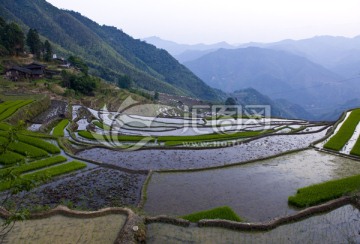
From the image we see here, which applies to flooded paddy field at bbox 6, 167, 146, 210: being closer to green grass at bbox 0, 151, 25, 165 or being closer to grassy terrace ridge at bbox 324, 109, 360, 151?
green grass at bbox 0, 151, 25, 165

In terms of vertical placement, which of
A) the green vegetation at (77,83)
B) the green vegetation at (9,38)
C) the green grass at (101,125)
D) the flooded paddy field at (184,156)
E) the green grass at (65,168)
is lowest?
the green grass at (65,168)

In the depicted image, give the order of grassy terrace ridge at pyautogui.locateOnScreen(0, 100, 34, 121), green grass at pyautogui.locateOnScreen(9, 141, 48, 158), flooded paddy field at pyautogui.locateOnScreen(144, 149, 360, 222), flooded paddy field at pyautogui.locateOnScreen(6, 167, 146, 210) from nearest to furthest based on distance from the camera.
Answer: flooded paddy field at pyautogui.locateOnScreen(144, 149, 360, 222)
flooded paddy field at pyautogui.locateOnScreen(6, 167, 146, 210)
green grass at pyautogui.locateOnScreen(9, 141, 48, 158)
grassy terrace ridge at pyautogui.locateOnScreen(0, 100, 34, 121)

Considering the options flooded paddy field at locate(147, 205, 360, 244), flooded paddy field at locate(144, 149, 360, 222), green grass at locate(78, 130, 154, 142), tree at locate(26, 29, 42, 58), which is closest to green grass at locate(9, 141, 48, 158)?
green grass at locate(78, 130, 154, 142)

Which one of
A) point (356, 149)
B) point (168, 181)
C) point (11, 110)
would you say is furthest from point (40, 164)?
point (356, 149)

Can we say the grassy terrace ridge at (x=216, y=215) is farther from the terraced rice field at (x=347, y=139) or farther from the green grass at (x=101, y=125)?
the green grass at (x=101, y=125)

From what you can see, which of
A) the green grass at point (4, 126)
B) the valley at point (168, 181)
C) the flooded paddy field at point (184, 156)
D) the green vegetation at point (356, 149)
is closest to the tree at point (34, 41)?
the valley at point (168, 181)

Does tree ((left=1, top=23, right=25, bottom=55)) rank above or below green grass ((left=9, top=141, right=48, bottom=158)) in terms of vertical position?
above
